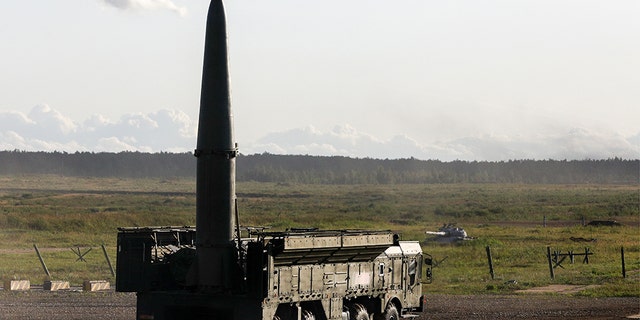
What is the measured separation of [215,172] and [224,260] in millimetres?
1956

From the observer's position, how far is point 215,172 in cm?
2438

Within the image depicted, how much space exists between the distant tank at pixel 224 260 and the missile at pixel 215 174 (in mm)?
22

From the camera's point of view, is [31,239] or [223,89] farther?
[31,239]

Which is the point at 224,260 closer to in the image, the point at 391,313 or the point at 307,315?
the point at 307,315

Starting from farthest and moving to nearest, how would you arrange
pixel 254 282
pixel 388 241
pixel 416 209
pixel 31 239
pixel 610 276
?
pixel 416 209
pixel 31 239
pixel 610 276
pixel 388 241
pixel 254 282

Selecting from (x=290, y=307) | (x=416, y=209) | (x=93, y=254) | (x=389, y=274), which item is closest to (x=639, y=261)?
(x=93, y=254)

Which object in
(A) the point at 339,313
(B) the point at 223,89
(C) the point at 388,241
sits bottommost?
(A) the point at 339,313

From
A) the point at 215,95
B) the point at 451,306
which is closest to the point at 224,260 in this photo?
the point at 215,95

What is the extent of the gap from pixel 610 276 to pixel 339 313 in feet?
84.4

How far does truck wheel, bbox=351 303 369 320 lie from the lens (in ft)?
86.3

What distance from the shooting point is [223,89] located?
24.8 meters

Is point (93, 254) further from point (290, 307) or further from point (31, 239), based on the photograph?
point (290, 307)

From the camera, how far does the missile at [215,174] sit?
948 inches

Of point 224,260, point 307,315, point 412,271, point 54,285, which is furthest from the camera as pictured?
point 54,285
